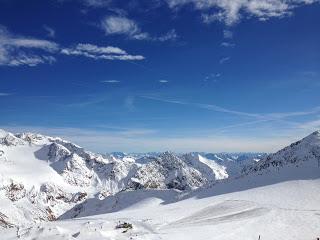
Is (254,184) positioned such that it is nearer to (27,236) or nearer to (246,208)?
(246,208)

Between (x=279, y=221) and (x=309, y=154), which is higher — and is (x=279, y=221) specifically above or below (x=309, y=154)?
below

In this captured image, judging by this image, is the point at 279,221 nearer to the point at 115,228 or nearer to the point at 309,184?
the point at 115,228

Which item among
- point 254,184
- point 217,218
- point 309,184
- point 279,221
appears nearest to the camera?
point 279,221

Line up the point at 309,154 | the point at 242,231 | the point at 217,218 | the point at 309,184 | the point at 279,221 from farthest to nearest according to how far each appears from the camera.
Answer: the point at 309,154
the point at 309,184
the point at 217,218
the point at 279,221
the point at 242,231

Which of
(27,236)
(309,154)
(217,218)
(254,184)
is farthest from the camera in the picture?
(309,154)

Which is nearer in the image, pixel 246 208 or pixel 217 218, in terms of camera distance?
pixel 217 218

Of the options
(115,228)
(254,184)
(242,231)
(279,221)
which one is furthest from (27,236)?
(254,184)

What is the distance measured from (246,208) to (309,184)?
25402mm

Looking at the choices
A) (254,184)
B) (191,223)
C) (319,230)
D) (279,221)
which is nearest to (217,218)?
(191,223)

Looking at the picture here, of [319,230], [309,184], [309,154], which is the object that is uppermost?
[309,154]

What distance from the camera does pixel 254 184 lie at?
90.8 m

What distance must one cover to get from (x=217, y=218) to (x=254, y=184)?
4224 cm

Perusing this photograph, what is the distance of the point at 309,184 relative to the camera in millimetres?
76125

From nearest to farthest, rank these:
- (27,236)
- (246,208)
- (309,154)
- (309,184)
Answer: (27,236)
(246,208)
(309,184)
(309,154)
